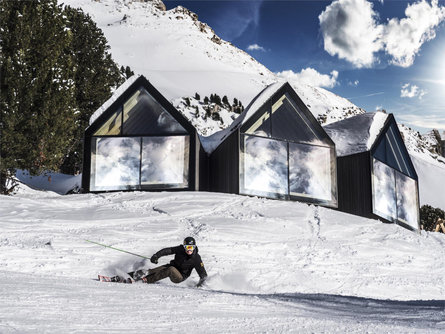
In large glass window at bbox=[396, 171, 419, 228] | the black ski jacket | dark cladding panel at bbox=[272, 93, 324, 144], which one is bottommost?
the black ski jacket

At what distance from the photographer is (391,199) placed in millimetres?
19000

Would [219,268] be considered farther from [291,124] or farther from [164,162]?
[291,124]

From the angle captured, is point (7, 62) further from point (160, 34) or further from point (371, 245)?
point (160, 34)

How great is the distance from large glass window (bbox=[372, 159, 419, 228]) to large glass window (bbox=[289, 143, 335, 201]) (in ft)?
6.76

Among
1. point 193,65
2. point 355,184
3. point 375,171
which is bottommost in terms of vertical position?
point 355,184

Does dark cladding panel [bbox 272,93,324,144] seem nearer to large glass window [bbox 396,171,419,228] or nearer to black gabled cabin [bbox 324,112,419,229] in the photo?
black gabled cabin [bbox 324,112,419,229]

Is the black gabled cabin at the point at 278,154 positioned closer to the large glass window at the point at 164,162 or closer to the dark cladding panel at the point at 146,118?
the large glass window at the point at 164,162

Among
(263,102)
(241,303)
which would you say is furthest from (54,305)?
(263,102)

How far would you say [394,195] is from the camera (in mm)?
19234

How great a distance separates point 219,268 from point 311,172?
30.4 feet

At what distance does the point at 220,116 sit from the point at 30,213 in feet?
196

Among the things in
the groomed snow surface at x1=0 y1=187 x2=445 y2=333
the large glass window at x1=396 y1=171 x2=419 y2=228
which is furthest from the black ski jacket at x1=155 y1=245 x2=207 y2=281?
the large glass window at x1=396 y1=171 x2=419 y2=228

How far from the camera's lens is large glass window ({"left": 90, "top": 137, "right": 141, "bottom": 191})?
54.6 feet

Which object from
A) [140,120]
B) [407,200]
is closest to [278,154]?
[140,120]
